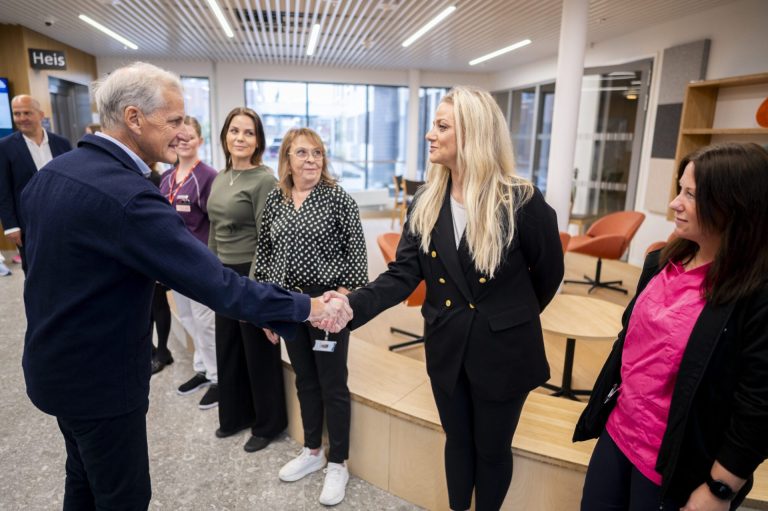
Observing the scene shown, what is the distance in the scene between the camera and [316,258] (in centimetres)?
209

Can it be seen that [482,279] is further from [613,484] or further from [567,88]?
[567,88]

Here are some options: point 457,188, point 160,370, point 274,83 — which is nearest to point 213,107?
point 274,83

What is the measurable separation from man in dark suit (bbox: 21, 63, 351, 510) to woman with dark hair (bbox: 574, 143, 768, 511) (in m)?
1.11

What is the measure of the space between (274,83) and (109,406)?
11.2 meters

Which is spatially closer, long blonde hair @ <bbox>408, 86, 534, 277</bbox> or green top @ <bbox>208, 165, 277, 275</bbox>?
long blonde hair @ <bbox>408, 86, 534, 277</bbox>

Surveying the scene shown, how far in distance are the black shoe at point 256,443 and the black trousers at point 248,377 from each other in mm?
21

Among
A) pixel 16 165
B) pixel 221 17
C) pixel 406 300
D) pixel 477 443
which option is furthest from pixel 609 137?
pixel 16 165

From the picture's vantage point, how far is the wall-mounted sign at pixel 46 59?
6883 millimetres

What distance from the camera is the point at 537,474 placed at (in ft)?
6.37

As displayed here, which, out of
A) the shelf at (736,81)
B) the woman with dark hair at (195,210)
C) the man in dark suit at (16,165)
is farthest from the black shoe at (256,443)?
the shelf at (736,81)

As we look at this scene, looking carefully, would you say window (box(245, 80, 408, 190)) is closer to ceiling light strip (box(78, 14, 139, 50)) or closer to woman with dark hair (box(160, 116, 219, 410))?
ceiling light strip (box(78, 14, 139, 50))

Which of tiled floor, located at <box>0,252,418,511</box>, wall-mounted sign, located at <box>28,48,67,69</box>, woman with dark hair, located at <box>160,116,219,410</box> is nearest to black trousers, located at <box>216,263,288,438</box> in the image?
tiled floor, located at <box>0,252,418,511</box>

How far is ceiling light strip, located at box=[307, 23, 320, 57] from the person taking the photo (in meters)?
7.25

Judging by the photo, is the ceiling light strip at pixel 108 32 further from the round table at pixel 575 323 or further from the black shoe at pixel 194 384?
the round table at pixel 575 323
